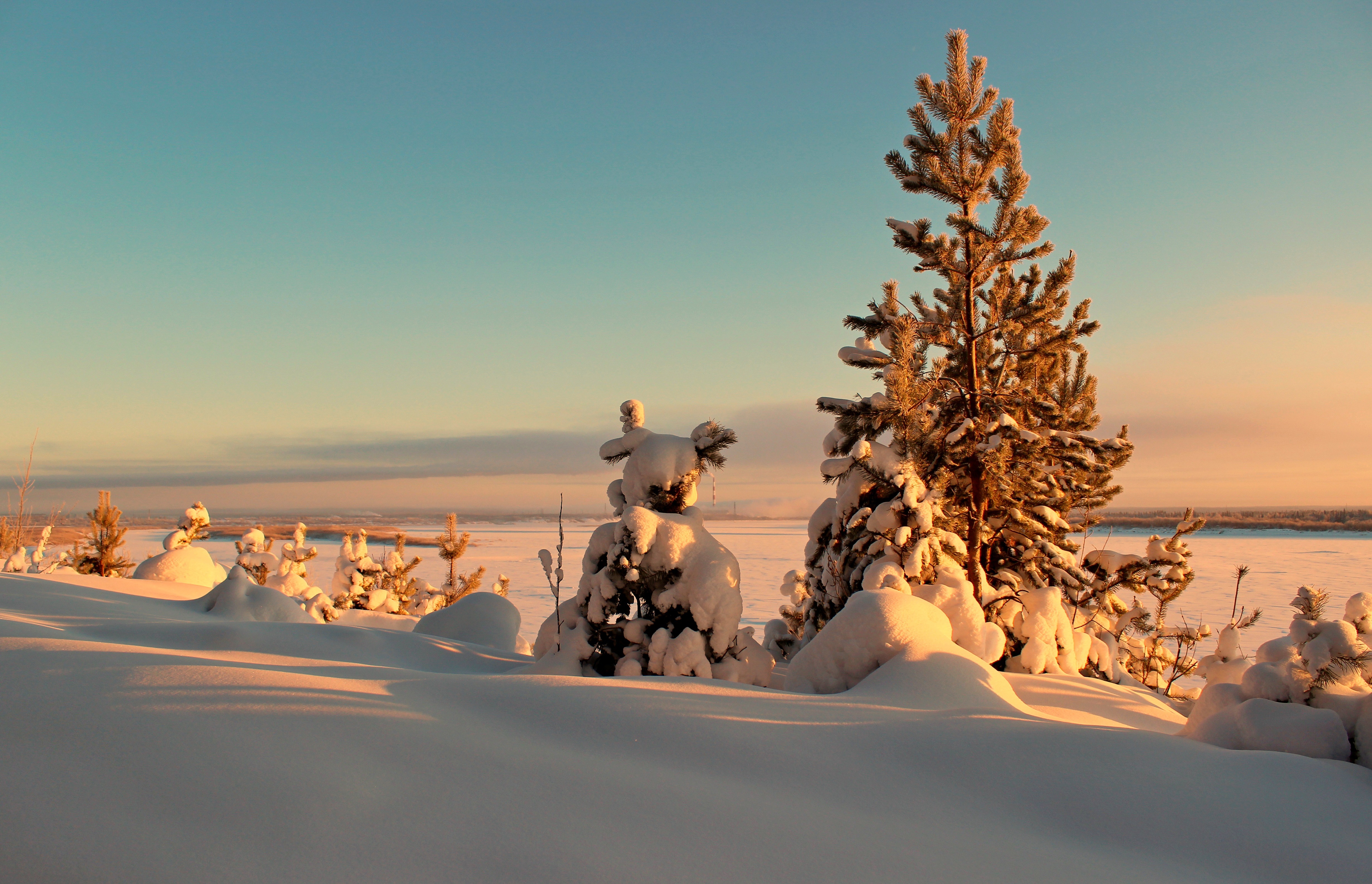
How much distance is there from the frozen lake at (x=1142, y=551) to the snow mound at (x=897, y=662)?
6251mm

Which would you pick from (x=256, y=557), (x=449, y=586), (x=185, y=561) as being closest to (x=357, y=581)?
(x=256, y=557)

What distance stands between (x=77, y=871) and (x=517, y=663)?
6.35 metres

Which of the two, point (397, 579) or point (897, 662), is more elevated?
point (897, 662)

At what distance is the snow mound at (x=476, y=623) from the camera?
10703 mm

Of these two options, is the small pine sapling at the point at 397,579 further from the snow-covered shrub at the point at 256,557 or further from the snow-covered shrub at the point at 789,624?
the snow-covered shrub at the point at 789,624

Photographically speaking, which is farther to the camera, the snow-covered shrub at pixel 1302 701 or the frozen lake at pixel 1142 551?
the frozen lake at pixel 1142 551

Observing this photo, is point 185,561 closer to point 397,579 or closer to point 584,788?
point 397,579

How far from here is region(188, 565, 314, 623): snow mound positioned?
9.55 m

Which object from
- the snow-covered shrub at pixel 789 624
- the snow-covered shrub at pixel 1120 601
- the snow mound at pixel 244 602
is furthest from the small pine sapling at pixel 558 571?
the snow-covered shrub at pixel 1120 601

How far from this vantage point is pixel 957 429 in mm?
8398

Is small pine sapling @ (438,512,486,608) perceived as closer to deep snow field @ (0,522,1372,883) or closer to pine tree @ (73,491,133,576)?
pine tree @ (73,491,133,576)

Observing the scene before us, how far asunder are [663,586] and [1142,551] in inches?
1073

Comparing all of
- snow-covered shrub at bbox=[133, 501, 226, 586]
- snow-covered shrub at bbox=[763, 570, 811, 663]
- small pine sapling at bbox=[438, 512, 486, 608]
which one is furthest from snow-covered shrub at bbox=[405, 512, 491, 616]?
snow-covered shrub at bbox=[763, 570, 811, 663]

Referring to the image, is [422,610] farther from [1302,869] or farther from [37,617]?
[1302,869]
